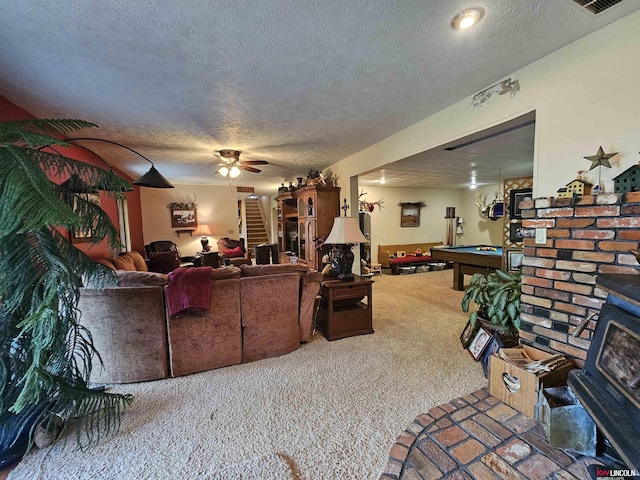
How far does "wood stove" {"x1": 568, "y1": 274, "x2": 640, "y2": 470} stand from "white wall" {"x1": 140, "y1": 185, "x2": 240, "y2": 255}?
694 centimetres

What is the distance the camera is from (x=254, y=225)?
36.0 ft

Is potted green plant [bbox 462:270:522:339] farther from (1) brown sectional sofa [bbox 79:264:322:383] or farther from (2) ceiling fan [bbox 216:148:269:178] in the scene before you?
(2) ceiling fan [bbox 216:148:269:178]

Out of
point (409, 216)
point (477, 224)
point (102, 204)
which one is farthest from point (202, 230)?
point (477, 224)

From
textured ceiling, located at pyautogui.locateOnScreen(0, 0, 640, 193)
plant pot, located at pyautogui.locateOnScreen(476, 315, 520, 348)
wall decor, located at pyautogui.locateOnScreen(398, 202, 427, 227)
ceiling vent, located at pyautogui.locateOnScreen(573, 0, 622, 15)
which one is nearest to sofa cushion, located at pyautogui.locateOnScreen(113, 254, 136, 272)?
textured ceiling, located at pyautogui.locateOnScreen(0, 0, 640, 193)

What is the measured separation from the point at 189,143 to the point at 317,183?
2006mm

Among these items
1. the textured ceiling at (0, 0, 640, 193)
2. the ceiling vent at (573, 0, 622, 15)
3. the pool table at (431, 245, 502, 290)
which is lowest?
the pool table at (431, 245, 502, 290)

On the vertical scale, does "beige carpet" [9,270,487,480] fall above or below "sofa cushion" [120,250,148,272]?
below

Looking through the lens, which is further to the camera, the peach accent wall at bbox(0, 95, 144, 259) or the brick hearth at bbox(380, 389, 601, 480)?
the peach accent wall at bbox(0, 95, 144, 259)

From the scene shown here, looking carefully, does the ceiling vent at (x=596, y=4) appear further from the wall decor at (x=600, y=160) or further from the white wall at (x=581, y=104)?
the wall decor at (x=600, y=160)

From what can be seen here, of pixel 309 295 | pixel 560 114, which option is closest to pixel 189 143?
pixel 309 295

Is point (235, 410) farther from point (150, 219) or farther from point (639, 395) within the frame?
point (150, 219)

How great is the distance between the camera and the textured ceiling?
1361mm

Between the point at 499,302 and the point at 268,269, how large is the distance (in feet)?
6.53

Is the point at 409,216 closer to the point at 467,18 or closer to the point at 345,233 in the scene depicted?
the point at 345,233
